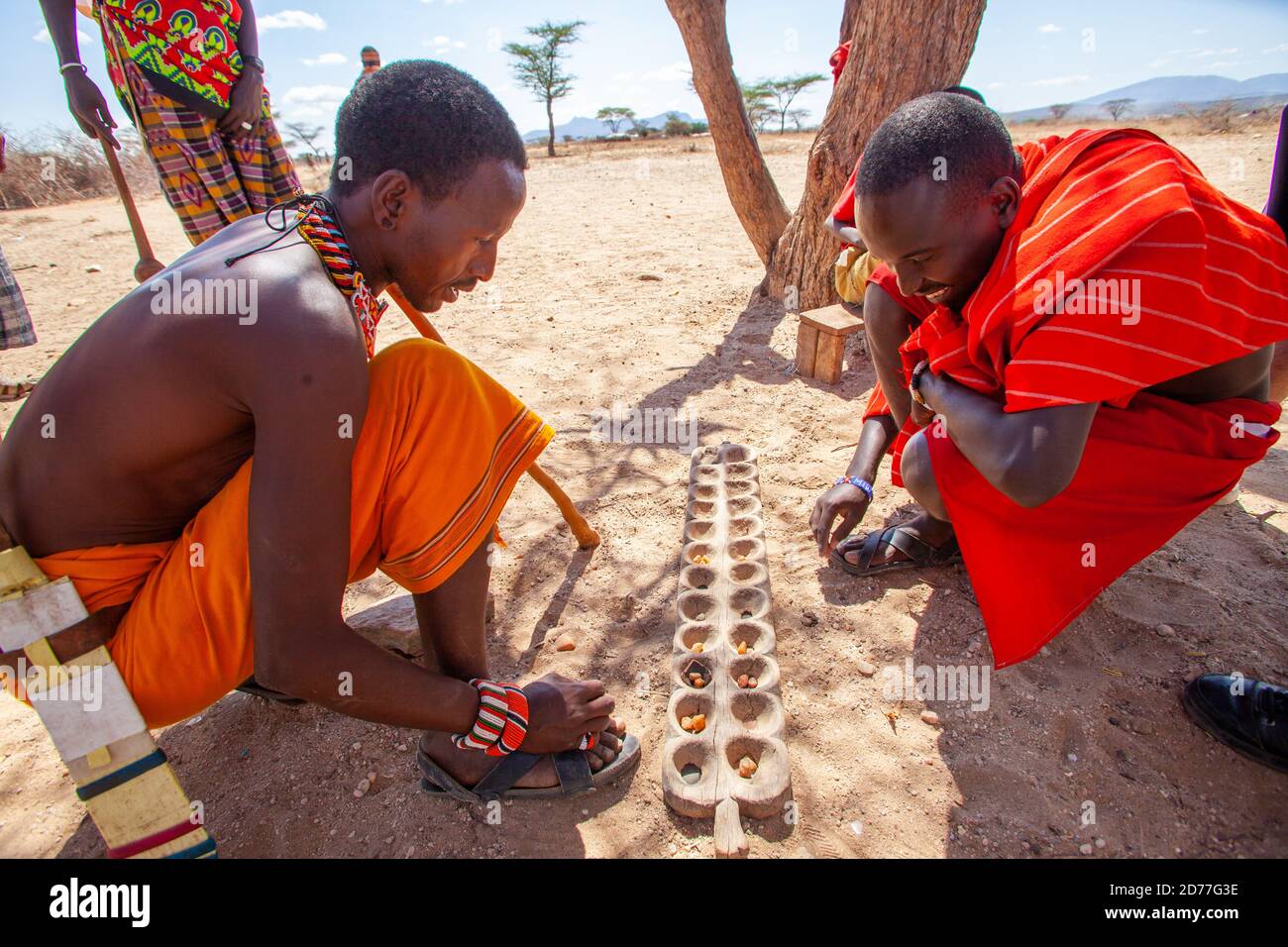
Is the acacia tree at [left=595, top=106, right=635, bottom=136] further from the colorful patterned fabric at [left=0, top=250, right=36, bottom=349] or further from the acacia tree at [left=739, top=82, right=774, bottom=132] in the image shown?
the colorful patterned fabric at [left=0, top=250, right=36, bottom=349]

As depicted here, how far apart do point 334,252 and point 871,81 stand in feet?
10.6

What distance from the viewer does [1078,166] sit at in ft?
4.78

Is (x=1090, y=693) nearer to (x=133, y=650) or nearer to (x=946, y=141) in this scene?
(x=946, y=141)

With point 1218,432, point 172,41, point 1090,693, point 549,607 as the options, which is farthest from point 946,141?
point 172,41

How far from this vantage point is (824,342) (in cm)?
324

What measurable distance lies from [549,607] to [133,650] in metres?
1.05

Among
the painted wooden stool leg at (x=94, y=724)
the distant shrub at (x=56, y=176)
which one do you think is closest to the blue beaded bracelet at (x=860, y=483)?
the painted wooden stool leg at (x=94, y=724)

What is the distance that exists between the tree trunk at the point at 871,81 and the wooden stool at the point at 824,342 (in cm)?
74

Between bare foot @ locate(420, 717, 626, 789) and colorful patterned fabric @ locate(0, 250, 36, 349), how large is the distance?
109 inches

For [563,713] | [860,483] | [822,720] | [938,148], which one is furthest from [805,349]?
[563,713]

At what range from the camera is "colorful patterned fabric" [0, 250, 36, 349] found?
2.82 m
